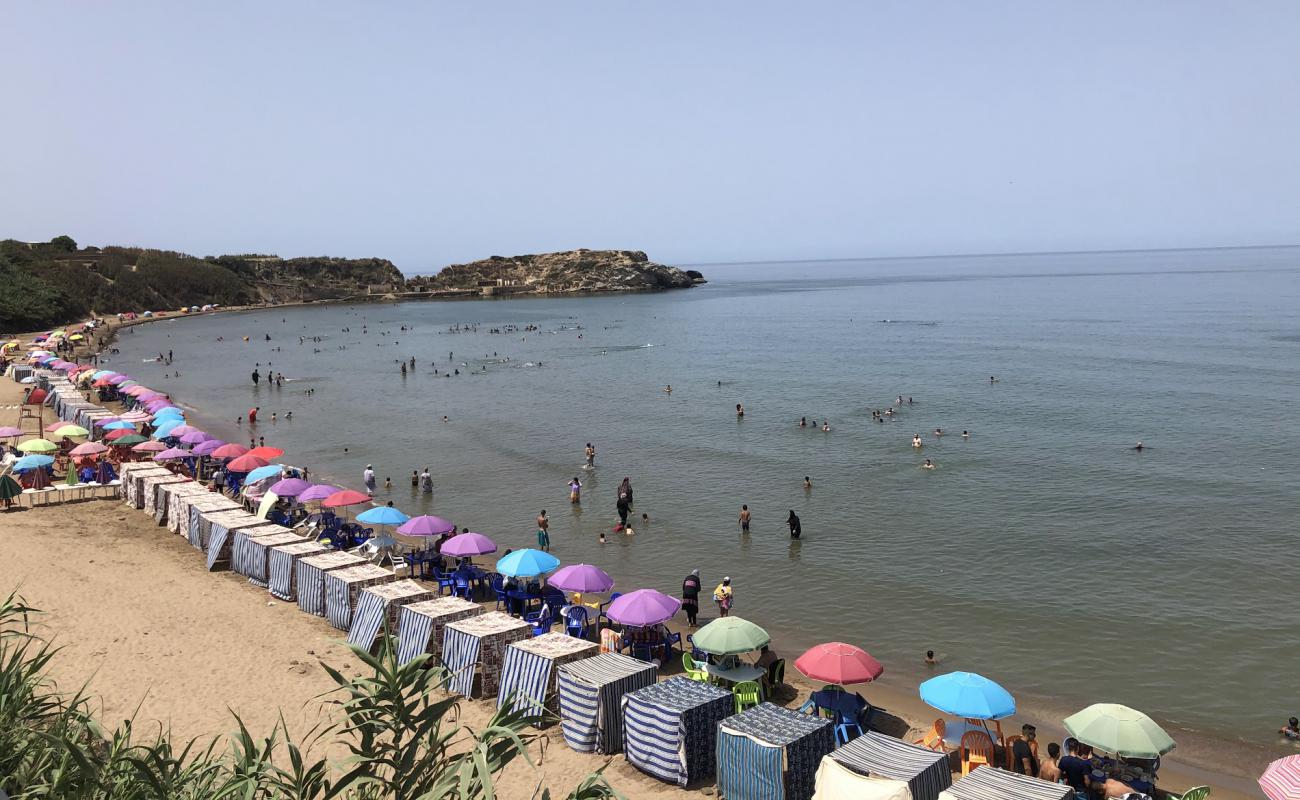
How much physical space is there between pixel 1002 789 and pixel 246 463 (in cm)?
2348

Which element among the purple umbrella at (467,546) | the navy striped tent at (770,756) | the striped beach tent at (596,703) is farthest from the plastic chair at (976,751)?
the purple umbrella at (467,546)

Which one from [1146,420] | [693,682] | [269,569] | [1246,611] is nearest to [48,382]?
[269,569]

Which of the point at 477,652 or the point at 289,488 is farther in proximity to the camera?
the point at 289,488

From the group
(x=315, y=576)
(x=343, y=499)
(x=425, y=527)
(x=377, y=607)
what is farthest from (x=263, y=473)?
(x=377, y=607)

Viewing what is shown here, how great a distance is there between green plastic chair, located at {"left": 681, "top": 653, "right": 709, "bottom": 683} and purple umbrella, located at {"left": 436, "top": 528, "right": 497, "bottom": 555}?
5.86 metres

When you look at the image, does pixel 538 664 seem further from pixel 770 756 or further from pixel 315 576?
pixel 315 576

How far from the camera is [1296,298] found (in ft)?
361

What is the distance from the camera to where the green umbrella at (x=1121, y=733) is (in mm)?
11188

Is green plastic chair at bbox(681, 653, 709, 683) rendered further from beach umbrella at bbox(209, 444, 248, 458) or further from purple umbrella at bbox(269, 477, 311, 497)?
beach umbrella at bbox(209, 444, 248, 458)

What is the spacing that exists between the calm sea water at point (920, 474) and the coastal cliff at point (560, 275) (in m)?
101

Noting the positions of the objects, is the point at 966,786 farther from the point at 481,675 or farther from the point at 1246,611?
the point at 1246,611

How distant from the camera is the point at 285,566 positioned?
60.8 ft

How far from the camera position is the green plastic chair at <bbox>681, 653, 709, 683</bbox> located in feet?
48.3

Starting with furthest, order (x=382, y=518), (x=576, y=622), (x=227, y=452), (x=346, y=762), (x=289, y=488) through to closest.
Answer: (x=227, y=452) → (x=289, y=488) → (x=382, y=518) → (x=576, y=622) → (x=346, y=762)
